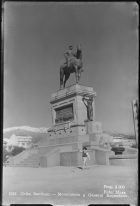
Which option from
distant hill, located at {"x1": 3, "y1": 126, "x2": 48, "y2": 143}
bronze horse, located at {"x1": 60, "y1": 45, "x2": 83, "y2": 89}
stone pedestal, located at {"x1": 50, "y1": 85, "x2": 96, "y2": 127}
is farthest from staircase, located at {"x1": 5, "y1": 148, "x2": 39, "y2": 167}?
bronze horse, located at {"x1": 60, "y1": 45, "x2": 83, "y2": 89}

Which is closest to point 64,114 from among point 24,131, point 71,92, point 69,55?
point 71,92

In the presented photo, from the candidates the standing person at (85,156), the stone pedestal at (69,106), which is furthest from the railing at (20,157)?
the standing person at (85,156)

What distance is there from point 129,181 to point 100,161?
0.35 meters

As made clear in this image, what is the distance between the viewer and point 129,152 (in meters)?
3.33

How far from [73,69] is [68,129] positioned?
64cm

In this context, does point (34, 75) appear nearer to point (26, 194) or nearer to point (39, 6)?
point (39, 6)

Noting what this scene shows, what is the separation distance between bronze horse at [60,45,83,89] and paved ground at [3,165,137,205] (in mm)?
906

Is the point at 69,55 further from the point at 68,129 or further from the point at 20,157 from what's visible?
the point at 20,157

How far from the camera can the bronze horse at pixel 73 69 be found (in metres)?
3.53

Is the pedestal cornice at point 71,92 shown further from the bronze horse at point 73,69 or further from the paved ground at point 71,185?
the paved ground at point 71,185

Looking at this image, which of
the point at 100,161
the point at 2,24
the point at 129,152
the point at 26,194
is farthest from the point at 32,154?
the point at 2,24

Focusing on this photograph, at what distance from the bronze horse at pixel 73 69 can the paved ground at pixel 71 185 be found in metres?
0.91

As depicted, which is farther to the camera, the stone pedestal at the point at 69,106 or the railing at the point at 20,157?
the stone pedestal at the point at 69,106

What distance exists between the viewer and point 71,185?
11.1ft
